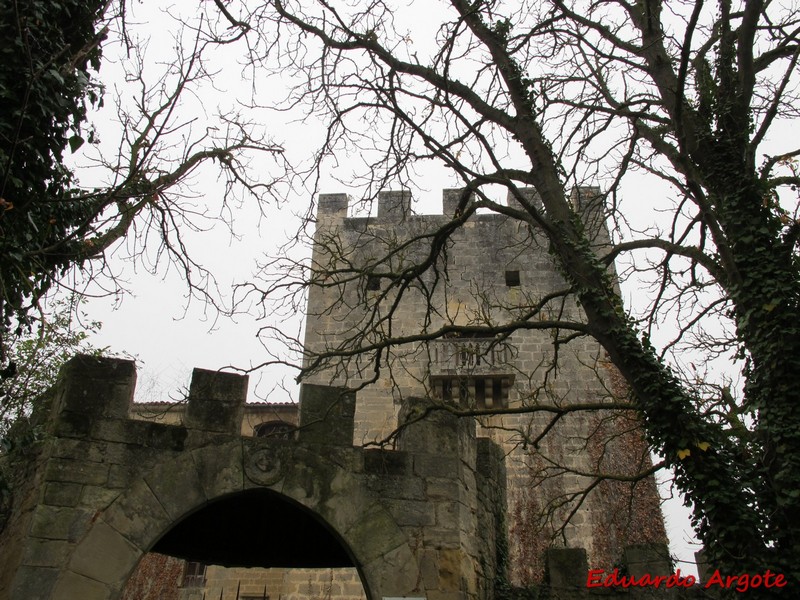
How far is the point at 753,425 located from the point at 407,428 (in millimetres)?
2719

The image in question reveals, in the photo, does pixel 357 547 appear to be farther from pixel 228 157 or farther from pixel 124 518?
pixel 228 157

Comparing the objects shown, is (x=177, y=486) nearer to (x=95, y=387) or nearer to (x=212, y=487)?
(x=212, y=487)

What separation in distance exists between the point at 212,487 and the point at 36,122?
287 centimetres

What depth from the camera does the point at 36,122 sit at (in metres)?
4.87

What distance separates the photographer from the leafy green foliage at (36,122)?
4.60m

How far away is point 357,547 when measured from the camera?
4.62m

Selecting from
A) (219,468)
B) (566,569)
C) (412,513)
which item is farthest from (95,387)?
(566,569)

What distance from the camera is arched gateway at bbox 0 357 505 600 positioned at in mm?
4270

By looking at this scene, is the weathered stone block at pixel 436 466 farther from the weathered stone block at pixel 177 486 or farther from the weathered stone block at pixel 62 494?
the weathered stone block at pixel 62 494

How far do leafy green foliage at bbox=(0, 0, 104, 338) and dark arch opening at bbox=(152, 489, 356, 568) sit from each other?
2270mm

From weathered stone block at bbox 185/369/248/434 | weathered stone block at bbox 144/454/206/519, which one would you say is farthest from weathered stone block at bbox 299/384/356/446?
weathered stone block at bbox 144/454/206/519

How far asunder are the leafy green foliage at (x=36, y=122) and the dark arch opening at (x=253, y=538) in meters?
2.27

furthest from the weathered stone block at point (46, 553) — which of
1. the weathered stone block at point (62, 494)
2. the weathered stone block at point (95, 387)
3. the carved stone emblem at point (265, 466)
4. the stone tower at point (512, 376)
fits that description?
the stone tower at point (512, 376)

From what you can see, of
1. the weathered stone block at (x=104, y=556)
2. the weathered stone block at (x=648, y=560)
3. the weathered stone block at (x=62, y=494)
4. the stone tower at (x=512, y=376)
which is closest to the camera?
the weathered stone block at (x=104, y=556)
